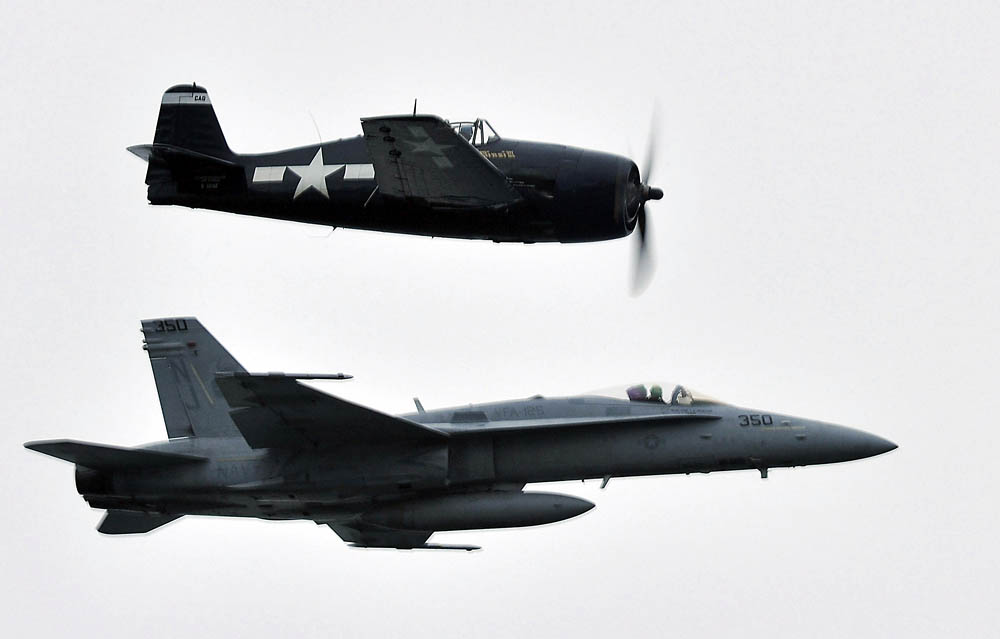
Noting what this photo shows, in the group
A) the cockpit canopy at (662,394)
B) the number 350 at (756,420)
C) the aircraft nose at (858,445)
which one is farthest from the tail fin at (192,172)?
the aircraft nose at (858,445)

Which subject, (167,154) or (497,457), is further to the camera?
(167,154)

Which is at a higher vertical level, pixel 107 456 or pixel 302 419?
pixel 302 419

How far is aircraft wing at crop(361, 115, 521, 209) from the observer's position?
35.6 meters

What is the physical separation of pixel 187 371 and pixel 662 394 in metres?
10.3

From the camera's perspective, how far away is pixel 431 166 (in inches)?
1432

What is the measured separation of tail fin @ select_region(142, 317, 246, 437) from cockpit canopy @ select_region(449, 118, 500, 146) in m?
7.27

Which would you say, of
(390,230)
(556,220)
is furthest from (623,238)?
(390,230)

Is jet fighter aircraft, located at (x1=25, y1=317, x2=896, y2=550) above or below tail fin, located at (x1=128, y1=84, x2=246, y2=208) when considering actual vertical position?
below

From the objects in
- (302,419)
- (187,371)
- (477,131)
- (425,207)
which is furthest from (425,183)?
(187,371)

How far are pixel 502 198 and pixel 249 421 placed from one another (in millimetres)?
6667

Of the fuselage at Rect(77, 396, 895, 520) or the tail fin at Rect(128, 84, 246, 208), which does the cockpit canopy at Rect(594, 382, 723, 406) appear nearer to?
the fuselage at Rect(77, 396, 895, 520)

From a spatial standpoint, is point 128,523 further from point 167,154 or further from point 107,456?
point 167,154

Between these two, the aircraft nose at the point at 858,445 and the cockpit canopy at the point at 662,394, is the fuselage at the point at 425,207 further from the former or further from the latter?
the aircraft nose at the point at 858,445

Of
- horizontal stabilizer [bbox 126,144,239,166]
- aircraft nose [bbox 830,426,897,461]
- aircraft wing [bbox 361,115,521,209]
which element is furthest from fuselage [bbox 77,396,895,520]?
horizontal stabilizer [bbox 126,144,239,166]
